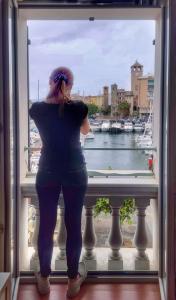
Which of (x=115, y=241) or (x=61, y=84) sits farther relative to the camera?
(x=115, y=241)

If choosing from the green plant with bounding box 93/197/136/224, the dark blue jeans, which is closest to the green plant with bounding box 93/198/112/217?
the green plant with bounding box 93/197/136/224

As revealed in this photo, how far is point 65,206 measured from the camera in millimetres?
2580

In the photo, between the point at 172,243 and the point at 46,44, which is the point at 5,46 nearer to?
the point at 46,44

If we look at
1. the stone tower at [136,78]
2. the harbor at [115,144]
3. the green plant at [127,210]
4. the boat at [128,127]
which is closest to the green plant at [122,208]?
the green plant at [127,210]

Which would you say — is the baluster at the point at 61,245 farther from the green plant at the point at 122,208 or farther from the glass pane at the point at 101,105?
the green plant at the point at 122,208

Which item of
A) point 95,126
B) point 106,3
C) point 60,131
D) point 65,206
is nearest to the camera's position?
point 60,131

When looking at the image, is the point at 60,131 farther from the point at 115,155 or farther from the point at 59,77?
the point at 115,155

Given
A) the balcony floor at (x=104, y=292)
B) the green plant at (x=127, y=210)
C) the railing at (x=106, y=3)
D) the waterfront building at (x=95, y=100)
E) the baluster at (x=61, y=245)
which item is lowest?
the balcony floor at (x=104, y=292)

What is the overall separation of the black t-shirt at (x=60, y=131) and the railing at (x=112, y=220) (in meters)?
0.43

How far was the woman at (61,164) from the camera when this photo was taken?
8.04ft

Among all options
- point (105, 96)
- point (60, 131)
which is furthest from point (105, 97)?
point (60, 131)

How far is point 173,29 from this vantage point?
232 cm

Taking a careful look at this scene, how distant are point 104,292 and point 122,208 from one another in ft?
2.01

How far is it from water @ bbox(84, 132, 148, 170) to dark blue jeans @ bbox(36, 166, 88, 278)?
426 mm
